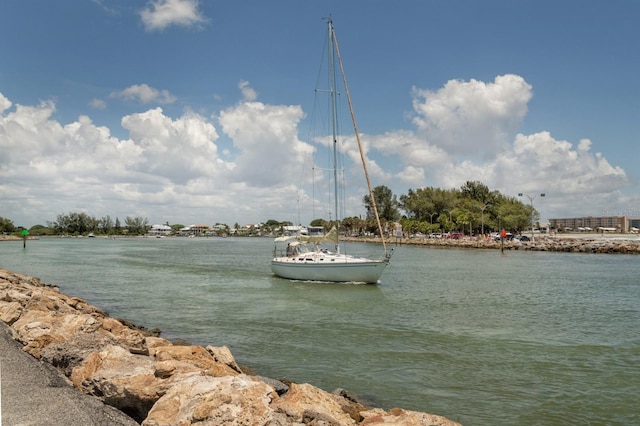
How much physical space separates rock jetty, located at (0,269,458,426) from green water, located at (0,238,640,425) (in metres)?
3.48

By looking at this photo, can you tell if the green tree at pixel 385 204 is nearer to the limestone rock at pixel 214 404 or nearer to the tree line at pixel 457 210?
the tree line at pixel 457 210

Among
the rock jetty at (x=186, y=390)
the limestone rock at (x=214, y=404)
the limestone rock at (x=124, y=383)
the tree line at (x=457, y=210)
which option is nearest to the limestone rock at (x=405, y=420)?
the rock jetty at (x=186, y=390)

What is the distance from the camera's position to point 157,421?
7.55 metres

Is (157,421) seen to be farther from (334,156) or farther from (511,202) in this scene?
(511,202)

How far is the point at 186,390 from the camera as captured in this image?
8062mm

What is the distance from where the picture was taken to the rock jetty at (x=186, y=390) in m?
7.29

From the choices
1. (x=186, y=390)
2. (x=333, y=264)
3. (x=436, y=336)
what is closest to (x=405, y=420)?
(x=186, y=390)

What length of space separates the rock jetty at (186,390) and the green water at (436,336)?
3.48m

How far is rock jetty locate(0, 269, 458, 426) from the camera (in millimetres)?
7293

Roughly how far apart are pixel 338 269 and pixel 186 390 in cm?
2736

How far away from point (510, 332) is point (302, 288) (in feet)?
56.7

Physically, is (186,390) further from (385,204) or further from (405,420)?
(385,204)

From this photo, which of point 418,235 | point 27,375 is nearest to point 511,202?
point 418,235

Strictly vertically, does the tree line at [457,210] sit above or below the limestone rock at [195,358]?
above
